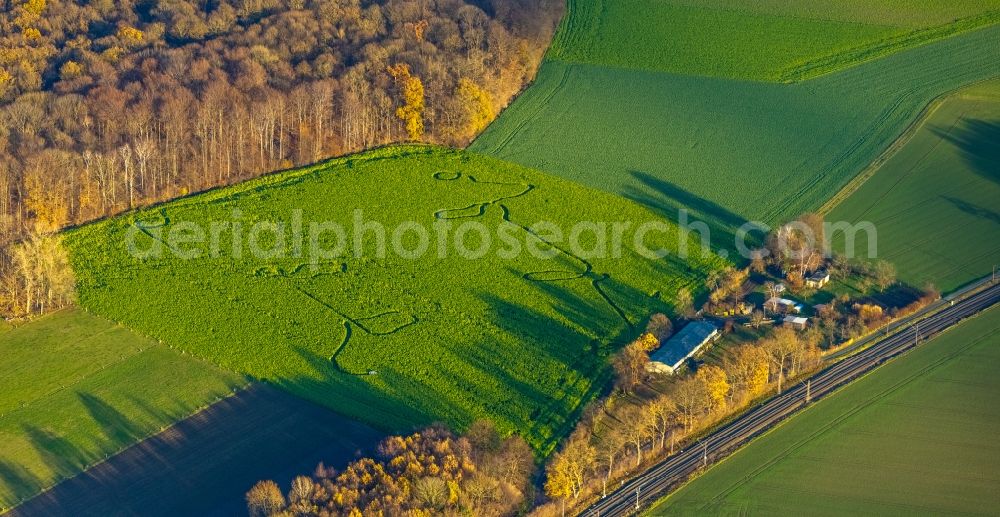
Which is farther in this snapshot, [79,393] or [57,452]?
[79,393]

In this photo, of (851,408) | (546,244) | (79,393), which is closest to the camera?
(851,408)

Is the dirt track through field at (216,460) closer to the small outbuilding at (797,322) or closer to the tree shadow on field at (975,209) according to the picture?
the small outbuilding at (797,322)

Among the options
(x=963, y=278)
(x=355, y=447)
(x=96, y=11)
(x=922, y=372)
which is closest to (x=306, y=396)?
(x=355, y=447)

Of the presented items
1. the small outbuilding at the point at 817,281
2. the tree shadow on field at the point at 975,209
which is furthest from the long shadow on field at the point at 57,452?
the tree shadow on field at the point at 975,209

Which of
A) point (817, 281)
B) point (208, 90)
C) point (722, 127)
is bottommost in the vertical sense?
point (817, 281)

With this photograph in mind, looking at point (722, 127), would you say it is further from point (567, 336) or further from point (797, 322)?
point (567, 336)

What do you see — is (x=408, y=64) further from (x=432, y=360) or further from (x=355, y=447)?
(x=355, y=447)

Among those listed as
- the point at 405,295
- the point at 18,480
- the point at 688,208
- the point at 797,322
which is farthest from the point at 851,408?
the point at 18,480
